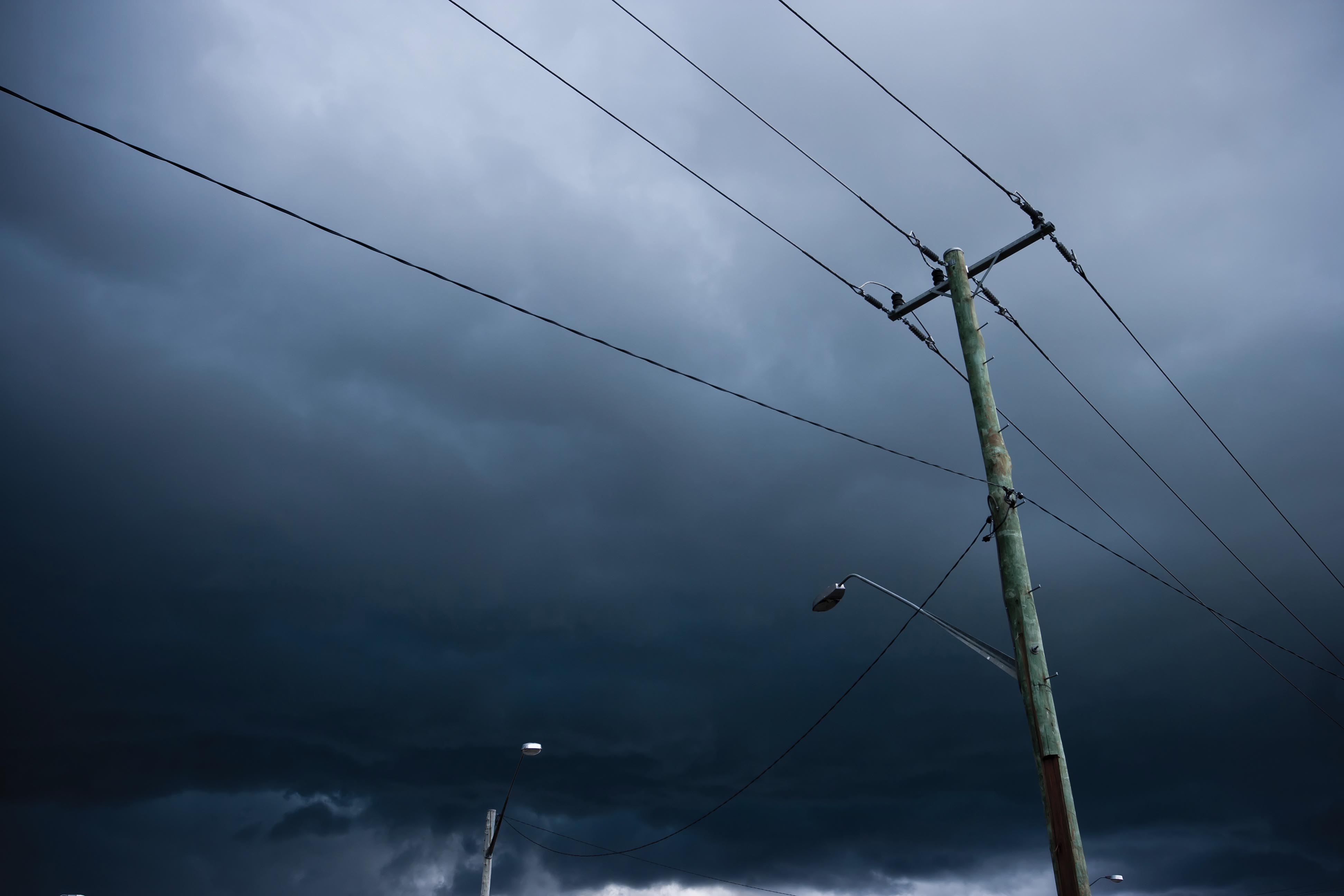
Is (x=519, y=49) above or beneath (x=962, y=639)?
above

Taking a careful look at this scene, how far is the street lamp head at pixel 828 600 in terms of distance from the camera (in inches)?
493

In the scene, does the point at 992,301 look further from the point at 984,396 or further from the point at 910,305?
the point at 984,396

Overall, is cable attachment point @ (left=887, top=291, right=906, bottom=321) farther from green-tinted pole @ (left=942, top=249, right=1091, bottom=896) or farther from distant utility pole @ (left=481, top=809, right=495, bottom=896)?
distant utility pole @ (left=481, top=809, right=495, bottom=896)

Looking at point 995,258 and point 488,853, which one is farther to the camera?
point 488,853

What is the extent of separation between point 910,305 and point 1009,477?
3.64m

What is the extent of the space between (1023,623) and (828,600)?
324 cm

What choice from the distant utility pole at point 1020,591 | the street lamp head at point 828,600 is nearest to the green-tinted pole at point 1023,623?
the distant utility pole at point 1020,591

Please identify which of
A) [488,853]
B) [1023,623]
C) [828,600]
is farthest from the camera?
[488,853]

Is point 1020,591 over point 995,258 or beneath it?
beneath

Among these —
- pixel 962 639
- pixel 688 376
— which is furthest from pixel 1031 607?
pixel 688 376

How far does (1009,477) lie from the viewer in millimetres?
10906

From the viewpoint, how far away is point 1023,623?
10.0 meters

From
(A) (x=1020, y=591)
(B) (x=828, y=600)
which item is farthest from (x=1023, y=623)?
(B) (x=828, y=600)

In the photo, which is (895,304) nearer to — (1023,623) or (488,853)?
(1023,623)
